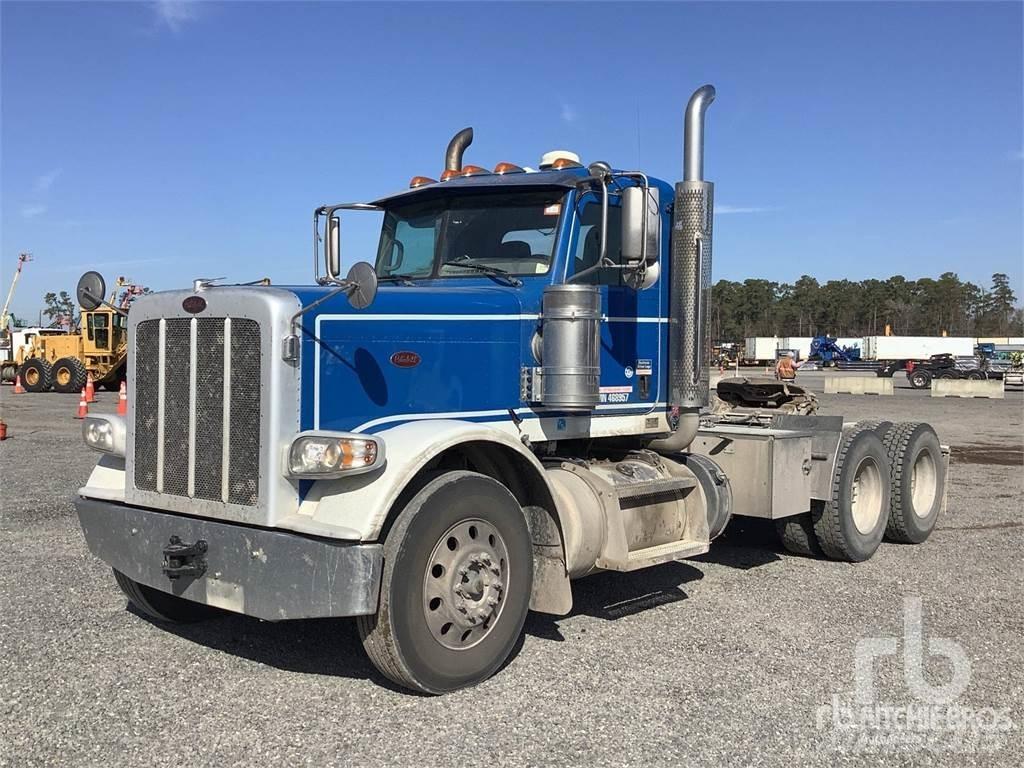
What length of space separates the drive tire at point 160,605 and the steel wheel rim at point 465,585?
1580 mm

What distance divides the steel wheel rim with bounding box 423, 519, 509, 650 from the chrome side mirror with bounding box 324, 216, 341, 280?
8.08ft

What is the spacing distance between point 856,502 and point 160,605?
5.62 m

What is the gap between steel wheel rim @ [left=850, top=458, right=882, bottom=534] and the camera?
7.94m

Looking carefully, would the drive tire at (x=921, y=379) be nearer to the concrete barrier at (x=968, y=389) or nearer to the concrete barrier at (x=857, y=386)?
the concrete barrier at (x=968, y=389)

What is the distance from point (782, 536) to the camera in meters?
7.80

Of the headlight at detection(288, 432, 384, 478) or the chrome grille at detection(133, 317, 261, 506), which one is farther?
the chrome grille at detection(133, 317, 261, 506)

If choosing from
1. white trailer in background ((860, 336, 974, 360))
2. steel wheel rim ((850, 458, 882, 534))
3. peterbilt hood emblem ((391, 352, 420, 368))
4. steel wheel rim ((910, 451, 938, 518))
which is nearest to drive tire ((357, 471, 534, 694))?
peterbilt hood emblem ((391, 352, 420, 368))

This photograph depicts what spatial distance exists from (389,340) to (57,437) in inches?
547

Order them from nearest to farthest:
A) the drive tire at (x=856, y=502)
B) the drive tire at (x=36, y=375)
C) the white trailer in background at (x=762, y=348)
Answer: the drive tire at (x=856, y=502), the drive tire at (x=36, y=375), the white trailer in background at (x=762, y=348)

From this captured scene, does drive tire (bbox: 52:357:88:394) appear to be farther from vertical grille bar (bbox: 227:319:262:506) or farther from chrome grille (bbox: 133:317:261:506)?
vertical grille bar (bbox: 227:319:262:506)

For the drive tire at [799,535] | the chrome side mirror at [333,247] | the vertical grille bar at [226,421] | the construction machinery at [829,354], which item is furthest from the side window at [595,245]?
the construction machinery at [829,354]

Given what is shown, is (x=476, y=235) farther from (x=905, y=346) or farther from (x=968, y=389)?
(x=905, y=346)

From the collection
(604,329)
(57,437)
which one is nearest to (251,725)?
(604,329)

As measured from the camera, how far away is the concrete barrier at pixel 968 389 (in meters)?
34.1
